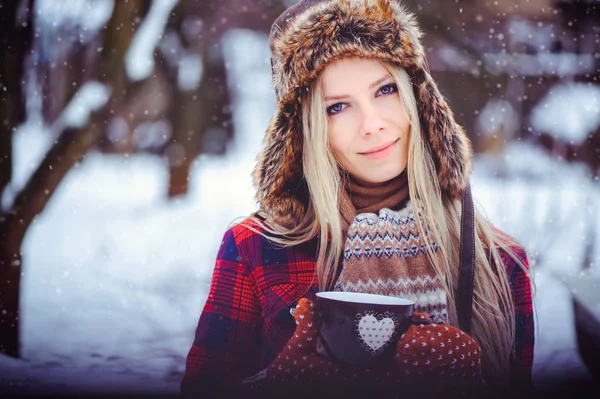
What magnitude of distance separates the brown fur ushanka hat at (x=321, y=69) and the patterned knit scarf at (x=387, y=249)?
0.10 meters

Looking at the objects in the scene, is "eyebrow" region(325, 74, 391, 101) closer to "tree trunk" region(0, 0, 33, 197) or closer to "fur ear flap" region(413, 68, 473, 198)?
"fur ear flap" region(413, 68, 473, 198)

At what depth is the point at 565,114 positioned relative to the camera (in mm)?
1484

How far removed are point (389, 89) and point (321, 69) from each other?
0.13 m

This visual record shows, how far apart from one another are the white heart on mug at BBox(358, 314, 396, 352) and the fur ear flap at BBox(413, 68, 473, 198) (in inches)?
15.3

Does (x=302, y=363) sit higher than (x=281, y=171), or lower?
lower

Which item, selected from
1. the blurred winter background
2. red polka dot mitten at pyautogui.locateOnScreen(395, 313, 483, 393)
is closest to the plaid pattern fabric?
red polka dot mitten at pyautogui.locateOnScreen(395, 313, 483, 393)

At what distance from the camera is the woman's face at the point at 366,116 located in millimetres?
799

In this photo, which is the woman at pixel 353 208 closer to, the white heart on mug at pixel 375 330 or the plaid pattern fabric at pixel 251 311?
the plaid pattern fabric at pixel 251 311

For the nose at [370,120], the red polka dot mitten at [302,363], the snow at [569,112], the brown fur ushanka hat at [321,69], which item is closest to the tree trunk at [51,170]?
the brown fur ushanka hat at [321,69]

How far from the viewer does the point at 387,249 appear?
2.75 ft

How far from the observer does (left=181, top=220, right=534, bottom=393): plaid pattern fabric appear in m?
0.81

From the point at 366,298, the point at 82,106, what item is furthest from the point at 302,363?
the point at 82,106

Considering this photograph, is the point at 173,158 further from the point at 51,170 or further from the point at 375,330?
the point at 375,330

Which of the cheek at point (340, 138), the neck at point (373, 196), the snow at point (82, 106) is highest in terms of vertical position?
the snow at point (82, 106)
